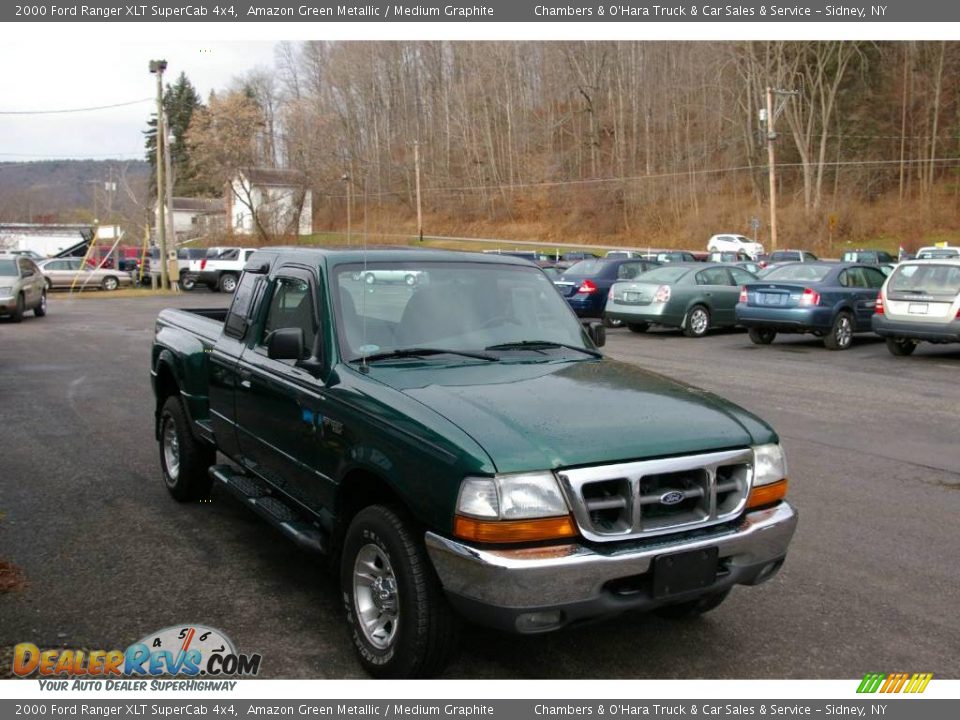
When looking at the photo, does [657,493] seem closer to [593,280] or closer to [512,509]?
[512,509]

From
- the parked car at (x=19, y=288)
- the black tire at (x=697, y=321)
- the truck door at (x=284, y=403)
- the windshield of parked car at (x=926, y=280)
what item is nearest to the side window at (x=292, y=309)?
the truck door at (x=284, y=403)

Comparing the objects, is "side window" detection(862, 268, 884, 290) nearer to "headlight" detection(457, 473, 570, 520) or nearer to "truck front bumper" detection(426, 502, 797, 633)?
"truck front bumper" detection(426, 502, 797, 633)

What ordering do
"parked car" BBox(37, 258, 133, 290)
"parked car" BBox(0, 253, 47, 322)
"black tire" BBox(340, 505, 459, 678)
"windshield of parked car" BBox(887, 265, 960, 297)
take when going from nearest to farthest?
"black tire" BBox(340, 505, 459, 678) → "windshield of parked car" BBox(887, 265, 960, 297) → "parked car" BBox(0, 253, 47, 322) → "parked car" BBox(37, 258, 133, 290)

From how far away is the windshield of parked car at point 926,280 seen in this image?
47.2 ft

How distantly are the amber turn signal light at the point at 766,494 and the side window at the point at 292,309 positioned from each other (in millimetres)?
2290

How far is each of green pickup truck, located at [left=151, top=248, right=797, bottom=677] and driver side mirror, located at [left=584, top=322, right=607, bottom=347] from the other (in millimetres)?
231

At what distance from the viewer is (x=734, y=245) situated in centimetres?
4872

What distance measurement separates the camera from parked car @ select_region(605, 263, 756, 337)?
19031 millimetres

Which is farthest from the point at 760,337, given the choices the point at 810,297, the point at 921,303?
the point at 921,303

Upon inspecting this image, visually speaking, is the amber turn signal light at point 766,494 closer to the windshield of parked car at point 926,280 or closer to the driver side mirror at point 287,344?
the driver side mirror at point 287,344

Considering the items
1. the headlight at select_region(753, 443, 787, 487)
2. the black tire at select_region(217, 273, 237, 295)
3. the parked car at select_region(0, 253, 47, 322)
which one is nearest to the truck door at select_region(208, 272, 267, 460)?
the headlight at select_region(753, 443, 787, 487)

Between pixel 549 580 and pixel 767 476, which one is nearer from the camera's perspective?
pixel 549 580

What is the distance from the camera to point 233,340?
570 centimetres

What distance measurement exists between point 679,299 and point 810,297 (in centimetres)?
314
